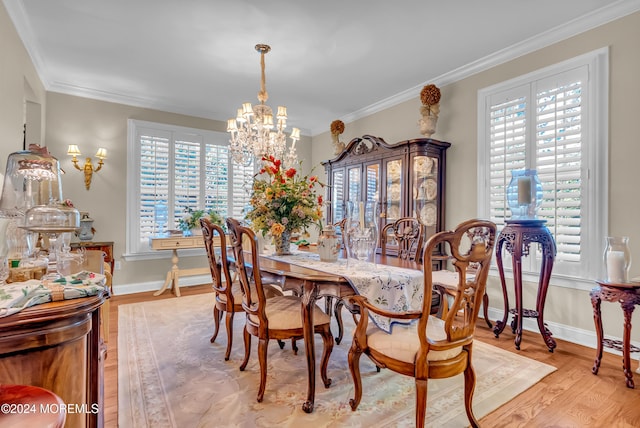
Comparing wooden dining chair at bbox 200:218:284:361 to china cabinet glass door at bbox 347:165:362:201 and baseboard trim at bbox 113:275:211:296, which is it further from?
baseboard trim at bbox 113:275:211:296

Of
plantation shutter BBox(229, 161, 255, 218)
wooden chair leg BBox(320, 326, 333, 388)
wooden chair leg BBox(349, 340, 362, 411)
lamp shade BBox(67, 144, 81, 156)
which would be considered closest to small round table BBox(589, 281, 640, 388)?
wooden chair leg BBox(349, 340, 362, 411)

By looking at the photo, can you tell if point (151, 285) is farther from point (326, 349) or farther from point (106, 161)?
point (326, 349)

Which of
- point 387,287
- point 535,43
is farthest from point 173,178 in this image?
point 535,43

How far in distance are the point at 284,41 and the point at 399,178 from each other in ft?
6.50

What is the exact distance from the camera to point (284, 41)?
309cm

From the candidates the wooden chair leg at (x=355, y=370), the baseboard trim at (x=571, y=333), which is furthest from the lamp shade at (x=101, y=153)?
the baseboard trim at (x=571, y=333)

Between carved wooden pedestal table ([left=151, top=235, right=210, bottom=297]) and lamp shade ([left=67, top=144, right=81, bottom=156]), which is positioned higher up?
lamp shade ([left=67, top=144, right=81, bottom=156])

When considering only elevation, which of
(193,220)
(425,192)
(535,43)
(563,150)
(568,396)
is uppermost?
(535,43)

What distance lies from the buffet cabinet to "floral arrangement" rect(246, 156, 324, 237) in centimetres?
159

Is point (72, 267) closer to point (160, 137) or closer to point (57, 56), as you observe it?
point (57, 56)

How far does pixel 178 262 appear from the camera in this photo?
501 centimetres

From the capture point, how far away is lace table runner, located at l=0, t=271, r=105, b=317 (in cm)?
94

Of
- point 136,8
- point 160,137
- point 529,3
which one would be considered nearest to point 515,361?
point 529,3

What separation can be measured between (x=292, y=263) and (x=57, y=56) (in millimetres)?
3471
